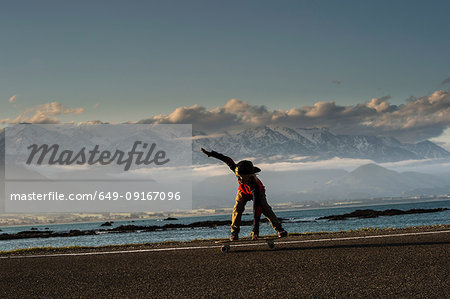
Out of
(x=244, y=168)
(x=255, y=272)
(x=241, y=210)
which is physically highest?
(x=244, y=168)

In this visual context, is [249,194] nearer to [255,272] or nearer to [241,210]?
[241,210]

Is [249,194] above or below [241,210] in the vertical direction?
above

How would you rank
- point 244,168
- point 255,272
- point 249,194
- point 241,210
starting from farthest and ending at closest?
point 241,210, point 249,194, point 244,168, point 255,272

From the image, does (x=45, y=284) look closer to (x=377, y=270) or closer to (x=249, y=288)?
(x=249, y=288)

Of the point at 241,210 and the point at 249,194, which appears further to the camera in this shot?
the point at 241,210

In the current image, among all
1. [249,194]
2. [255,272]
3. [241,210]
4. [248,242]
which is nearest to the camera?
[255,272]

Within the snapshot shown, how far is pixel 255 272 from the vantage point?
820 cm

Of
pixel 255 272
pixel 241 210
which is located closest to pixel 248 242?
pixel 241 210

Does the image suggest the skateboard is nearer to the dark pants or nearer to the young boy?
the young boy

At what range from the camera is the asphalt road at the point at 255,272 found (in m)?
6.81

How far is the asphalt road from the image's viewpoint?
6.81 metres

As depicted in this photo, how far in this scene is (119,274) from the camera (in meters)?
8.86

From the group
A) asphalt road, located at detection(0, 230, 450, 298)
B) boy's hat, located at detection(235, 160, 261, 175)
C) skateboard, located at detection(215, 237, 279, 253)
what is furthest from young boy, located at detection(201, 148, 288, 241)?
asphalt road, located at detection(0, 230, 450, 298)

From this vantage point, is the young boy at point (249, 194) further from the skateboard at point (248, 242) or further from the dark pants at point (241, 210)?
the skateboard at point (248, 242)
